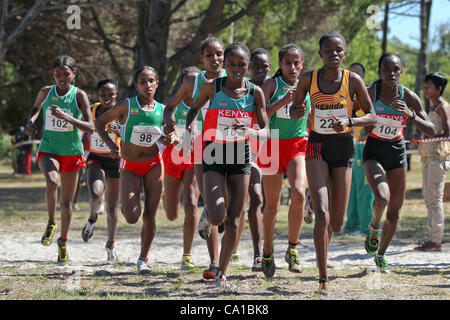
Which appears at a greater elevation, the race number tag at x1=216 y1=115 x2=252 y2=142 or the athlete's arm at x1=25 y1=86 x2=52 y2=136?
the athlete's arm at x1=25 y1=86 x2=52 y2=136

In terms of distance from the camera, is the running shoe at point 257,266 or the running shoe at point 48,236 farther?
the running shoe at point 48,236

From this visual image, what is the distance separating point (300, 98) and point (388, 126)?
1186 millimetres

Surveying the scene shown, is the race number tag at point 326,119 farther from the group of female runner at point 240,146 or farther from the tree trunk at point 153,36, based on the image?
the tree trunk at point 153,36

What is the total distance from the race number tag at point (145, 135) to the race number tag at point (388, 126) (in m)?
2.42

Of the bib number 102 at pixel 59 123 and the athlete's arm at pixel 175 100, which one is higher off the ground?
the athlete's arm at pixel 175 100

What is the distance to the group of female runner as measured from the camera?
242 inches

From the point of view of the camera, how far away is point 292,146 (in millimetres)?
7051

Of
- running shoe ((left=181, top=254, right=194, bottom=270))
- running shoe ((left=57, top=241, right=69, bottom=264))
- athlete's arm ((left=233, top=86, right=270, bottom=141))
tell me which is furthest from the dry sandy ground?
athlete's arm ((left=233, top=86, right=270, bottom=141))

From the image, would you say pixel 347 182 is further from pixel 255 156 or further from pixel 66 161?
pixel 66 161

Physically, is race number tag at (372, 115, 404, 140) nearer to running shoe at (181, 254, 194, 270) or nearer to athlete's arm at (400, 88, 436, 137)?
athlete's arm at (400, 88, 436, 137)

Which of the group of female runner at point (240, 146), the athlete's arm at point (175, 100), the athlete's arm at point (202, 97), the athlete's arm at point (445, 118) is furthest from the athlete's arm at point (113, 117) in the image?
the athlete's arm at point (445, 118)

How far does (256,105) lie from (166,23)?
11730 mm

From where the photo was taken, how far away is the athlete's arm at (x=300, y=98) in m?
6.42
